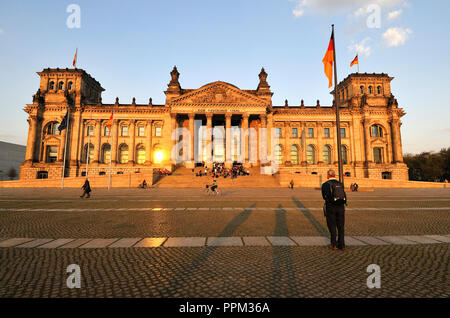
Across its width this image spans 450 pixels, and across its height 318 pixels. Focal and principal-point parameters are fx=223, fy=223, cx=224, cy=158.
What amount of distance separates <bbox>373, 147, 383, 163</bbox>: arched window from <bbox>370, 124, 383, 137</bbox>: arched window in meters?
3.33

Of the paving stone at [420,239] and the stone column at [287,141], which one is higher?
the stone column at [287,141]

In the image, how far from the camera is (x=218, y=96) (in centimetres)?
4712

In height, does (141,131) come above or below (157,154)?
above

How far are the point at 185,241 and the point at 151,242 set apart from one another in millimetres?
922

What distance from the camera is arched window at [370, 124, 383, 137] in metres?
52.8

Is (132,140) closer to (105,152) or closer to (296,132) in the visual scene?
(105,152)

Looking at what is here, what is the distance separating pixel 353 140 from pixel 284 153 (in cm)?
1619

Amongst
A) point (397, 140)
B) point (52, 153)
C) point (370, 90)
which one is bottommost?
point (52, 153)

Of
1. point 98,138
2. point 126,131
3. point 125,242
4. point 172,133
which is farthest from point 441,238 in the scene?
point 98,138

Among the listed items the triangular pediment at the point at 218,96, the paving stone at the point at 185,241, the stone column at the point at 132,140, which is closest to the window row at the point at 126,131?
the stone column at the point at 132,140

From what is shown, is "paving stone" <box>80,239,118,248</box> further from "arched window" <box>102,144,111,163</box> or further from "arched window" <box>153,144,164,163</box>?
"arched window" <box>102,144,111,163</box>

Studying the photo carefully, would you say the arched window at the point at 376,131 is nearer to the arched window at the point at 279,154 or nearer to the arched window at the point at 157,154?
the arched window at the point at 279,154

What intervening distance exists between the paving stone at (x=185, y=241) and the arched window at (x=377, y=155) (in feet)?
190

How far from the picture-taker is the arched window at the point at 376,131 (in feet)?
173
